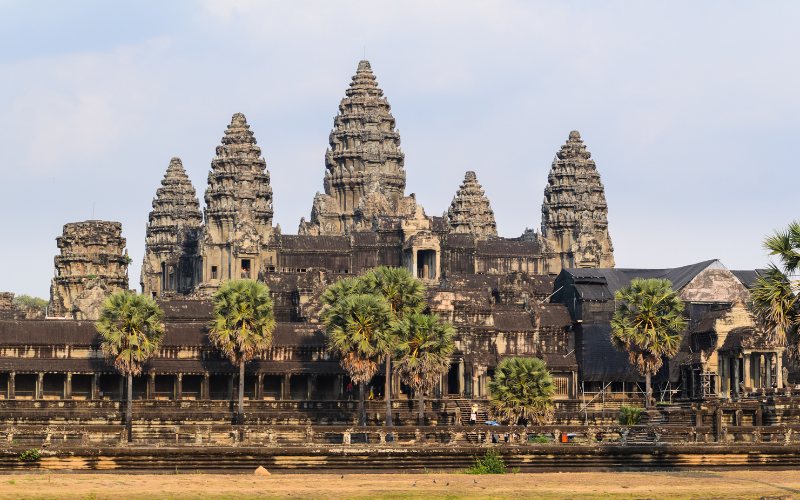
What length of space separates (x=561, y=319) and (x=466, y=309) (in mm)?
8733

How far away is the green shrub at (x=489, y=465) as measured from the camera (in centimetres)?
7344

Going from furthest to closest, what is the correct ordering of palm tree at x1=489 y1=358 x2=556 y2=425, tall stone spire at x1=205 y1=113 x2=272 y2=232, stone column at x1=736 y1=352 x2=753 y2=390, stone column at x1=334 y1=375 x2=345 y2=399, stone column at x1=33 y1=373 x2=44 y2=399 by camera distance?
1. tall stone spire at x1=205 y1=113 x2=272 y2=232
2. stone column at x1=334 y1=375 x2=345 y2=399
3. stone column at x1=33 y1=373 x2=44 y2=399
4. stone column at x1=736 y1=352 x2=753 y2=390
5. palm tree at x1=489 y1=358 x2=556 y2=425

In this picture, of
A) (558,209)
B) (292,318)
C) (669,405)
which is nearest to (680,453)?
(669,405)

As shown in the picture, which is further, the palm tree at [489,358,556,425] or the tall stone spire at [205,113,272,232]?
the tall stone spire at [205,113,272,232]

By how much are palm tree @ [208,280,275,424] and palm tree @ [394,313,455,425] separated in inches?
413

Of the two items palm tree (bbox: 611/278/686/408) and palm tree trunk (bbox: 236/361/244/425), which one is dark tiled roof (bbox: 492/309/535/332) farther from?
palm tree trunk (bbox: 236/361/244/425)

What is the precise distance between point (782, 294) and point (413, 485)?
1483 cm

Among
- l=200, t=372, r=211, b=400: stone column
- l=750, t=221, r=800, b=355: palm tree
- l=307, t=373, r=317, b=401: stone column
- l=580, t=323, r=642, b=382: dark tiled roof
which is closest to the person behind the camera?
l=750, t=221, r=800, b=355: palm tree

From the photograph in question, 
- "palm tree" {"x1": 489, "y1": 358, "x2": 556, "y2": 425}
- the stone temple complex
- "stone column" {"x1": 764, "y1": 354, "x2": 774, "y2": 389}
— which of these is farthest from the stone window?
"palm tree" {"x1": 489, "y1": 358, "x2": 556, "y2": 425}

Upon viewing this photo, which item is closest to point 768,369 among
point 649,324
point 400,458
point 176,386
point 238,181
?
point 649,324

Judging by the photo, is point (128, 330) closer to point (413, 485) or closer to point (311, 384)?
point (311, 384)

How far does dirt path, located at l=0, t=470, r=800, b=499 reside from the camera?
2549 inches

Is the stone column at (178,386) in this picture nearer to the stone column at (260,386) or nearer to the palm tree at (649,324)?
the stone column at (260,386)

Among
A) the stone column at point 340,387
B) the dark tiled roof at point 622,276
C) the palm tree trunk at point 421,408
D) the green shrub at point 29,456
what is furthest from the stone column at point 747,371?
the green shrub at point 29,456
